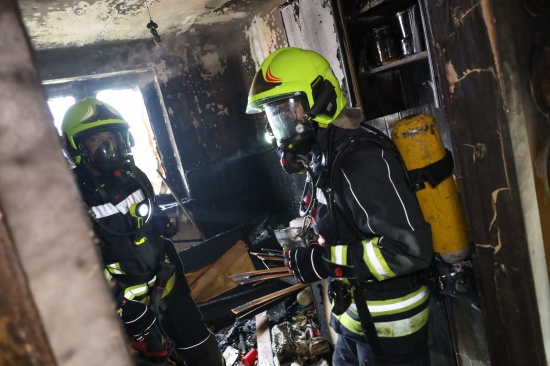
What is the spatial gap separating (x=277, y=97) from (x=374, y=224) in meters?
0.94

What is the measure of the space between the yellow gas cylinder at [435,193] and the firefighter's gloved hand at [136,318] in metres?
2.26

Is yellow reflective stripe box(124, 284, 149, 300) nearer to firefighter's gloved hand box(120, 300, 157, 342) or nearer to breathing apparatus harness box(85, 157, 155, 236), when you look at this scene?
firefighter's gloved hand box(120, 300, 157, 342)

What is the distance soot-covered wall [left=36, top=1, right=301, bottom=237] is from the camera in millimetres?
6016

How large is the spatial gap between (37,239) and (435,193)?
1979 millimetres

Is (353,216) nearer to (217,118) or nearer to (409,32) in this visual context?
(409,32)

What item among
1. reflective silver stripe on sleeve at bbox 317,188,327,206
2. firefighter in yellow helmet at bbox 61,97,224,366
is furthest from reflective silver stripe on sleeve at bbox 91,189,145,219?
reflective silver stripe on sleeve at bbox 317,188,327,206

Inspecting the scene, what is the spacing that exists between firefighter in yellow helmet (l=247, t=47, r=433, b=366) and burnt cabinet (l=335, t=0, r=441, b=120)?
2.86ft

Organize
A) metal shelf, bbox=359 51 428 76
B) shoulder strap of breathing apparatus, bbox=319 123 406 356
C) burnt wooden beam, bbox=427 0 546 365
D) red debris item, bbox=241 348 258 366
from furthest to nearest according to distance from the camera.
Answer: red debris item, bbox=241 348 258 366, metal shelf, bbox=359 51 428 76, shoulder strap of breathing apparatus, bbox=319 123 406 356, burnt wooden beam, bbox=427 0 546 365

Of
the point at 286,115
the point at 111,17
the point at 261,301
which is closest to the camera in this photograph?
the point at 286,115

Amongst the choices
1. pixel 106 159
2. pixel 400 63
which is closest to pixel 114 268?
pixel 106 159

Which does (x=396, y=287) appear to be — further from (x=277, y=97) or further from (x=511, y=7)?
(x=511, y=7)

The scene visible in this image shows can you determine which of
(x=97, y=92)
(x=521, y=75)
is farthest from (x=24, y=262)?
(x=97, y=92)

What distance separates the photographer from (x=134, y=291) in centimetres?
281

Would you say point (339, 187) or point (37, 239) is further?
point (339, 187)
